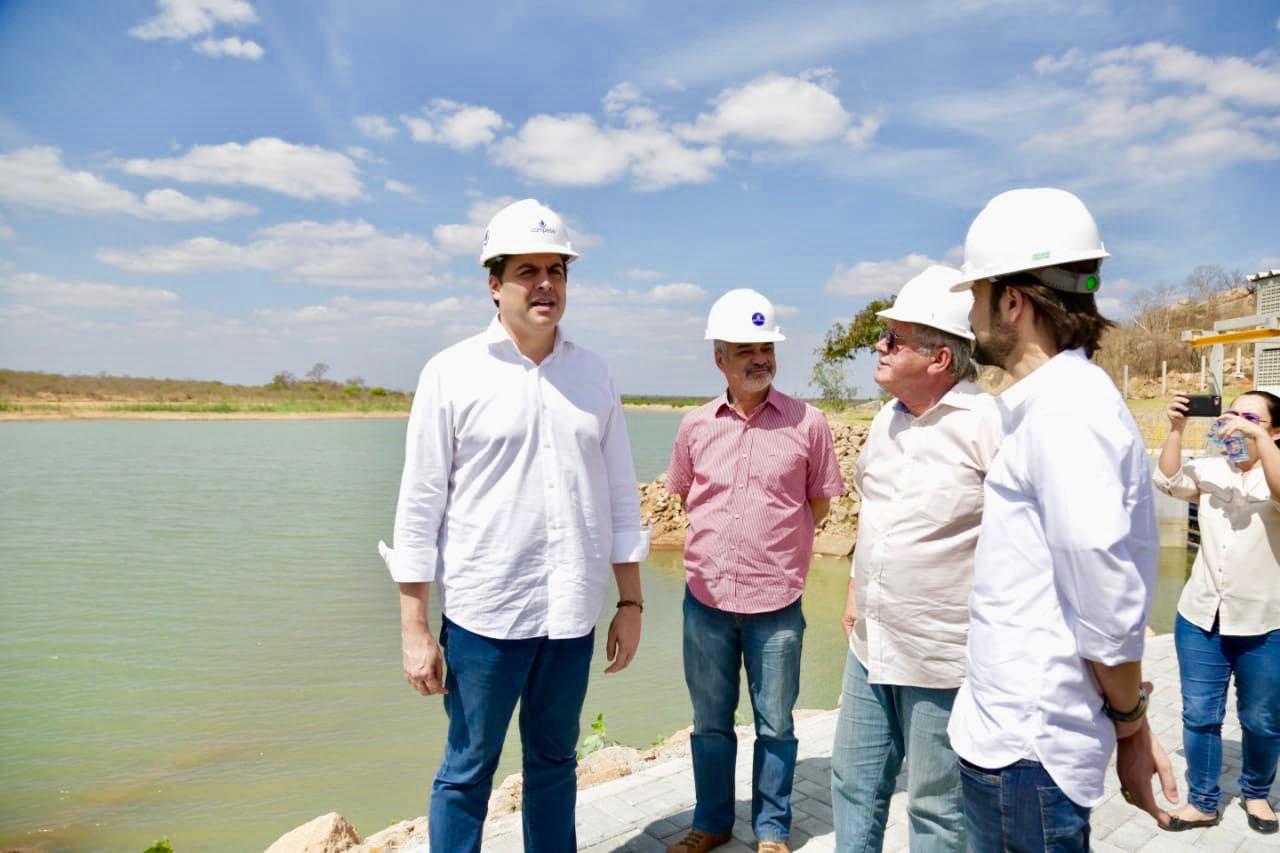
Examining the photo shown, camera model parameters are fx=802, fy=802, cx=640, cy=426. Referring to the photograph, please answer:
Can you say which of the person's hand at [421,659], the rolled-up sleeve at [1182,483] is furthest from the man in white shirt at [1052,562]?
the rolled-up sleeve at [1182,483]

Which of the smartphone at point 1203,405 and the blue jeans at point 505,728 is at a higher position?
the smartphone at point 1203,405

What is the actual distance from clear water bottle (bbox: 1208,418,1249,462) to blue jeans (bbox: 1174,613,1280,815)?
0.76 meters

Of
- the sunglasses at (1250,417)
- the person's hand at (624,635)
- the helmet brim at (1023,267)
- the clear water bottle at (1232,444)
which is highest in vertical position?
the helmet brim at (1023,267)

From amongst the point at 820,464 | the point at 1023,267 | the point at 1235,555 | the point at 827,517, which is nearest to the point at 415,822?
the point at 820,464

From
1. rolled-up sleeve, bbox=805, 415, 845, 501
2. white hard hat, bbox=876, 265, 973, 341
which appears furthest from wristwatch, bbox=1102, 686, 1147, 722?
rolled-up sleeve, bbox=805, 415, 845, 501

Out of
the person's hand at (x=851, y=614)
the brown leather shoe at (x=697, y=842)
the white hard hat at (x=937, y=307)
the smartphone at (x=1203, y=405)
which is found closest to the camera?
the white hard hat at (x=937, y=307)

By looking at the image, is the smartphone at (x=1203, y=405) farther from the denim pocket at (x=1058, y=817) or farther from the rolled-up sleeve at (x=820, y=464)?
the denim pocket at (x=1058, y=817)

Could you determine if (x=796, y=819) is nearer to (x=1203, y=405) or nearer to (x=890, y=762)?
(x=890, y=762)

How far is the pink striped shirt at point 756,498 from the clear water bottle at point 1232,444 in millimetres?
1751

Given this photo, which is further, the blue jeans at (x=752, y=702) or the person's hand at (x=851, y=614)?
the blue jeans at (x=752, y=702)

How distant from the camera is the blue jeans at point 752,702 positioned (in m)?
3.26

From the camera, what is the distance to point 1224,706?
3588mm

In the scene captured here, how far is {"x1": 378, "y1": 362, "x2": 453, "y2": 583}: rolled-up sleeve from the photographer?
8.57 ft

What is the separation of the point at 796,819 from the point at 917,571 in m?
1.69
